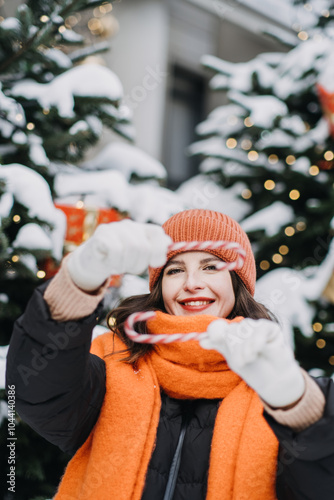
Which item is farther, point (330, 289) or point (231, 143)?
point (231, 143)

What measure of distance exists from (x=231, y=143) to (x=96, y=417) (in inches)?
112

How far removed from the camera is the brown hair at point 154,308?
146 cm

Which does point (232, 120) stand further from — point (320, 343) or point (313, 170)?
point (320, 343)

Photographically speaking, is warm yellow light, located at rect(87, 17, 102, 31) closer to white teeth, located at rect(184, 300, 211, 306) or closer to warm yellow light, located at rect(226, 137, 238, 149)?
warm yellow light, located at rect(226, 137, 238, 149)

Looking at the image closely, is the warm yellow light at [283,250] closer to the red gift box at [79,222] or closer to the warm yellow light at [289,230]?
the warm yellow light at [289,230]

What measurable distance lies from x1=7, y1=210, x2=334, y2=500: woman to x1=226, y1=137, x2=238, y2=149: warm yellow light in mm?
2251

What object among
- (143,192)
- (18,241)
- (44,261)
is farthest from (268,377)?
(143,192)

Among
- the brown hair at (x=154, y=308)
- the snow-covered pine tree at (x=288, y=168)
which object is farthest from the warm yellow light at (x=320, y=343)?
the brown hair at (x=154, y=308)

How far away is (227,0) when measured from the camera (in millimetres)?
5906

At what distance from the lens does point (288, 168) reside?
331 centimetres

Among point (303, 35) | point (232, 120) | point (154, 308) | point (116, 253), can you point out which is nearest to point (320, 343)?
point (232, 120)

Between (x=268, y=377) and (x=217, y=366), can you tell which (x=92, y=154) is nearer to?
(x=217, y=366)

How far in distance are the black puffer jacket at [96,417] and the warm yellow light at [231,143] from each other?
8.80ft

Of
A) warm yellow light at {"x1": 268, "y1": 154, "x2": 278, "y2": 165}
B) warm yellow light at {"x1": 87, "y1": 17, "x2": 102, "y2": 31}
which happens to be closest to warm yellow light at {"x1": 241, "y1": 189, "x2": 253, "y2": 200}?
warm yellow light at {"x1": 268, "y1": 154, "x2": 278, "y2": 165}
